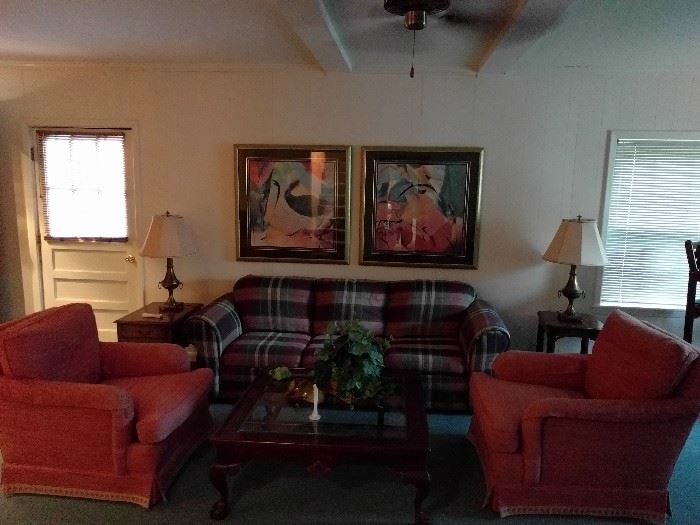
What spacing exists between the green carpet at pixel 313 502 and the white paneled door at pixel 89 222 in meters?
2.14

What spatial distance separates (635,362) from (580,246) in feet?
3.98

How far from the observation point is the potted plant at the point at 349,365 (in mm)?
2389

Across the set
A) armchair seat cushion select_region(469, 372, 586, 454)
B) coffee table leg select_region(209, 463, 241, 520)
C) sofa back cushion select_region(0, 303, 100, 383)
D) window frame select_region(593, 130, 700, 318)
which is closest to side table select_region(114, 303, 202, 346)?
sofa back cushion select_region(0, 303, 100, 383)

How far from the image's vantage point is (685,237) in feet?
12.6

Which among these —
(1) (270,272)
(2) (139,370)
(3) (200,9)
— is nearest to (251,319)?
(1) (270,272)

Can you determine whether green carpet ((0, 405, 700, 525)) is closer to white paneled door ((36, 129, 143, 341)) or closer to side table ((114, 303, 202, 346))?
side table ((114, 303, 202, 346))

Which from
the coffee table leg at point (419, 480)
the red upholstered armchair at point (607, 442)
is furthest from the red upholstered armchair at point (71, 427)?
the red upholstered armchair at point (607, 442)

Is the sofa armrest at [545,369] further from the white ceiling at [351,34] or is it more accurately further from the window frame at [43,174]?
the window frame at [43,174]

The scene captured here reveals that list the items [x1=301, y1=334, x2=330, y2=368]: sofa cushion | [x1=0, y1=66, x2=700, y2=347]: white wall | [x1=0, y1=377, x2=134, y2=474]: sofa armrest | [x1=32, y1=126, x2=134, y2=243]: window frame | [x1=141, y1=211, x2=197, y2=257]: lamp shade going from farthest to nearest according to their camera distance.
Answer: [x1=32, y1=126, x2=134, y2=243]: window frame < [x1=0, y1=66, x2=700, y2=347]: white wall < [x1=141, y1=211, x2=197, y2=257]: lamp shade < [x1=301, y1=334, x2=330, y2=368]: sofa cushion < [x1=0, y1=377, x2=134, y2=474]: sofa armrest

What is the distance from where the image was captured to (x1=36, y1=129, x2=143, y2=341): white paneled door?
412cm

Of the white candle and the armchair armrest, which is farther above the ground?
the armchair armrest

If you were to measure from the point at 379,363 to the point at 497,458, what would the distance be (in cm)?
70

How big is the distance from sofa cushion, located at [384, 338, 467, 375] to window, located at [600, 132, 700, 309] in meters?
1.52

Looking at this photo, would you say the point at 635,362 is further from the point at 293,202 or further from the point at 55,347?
the point at 55,347
